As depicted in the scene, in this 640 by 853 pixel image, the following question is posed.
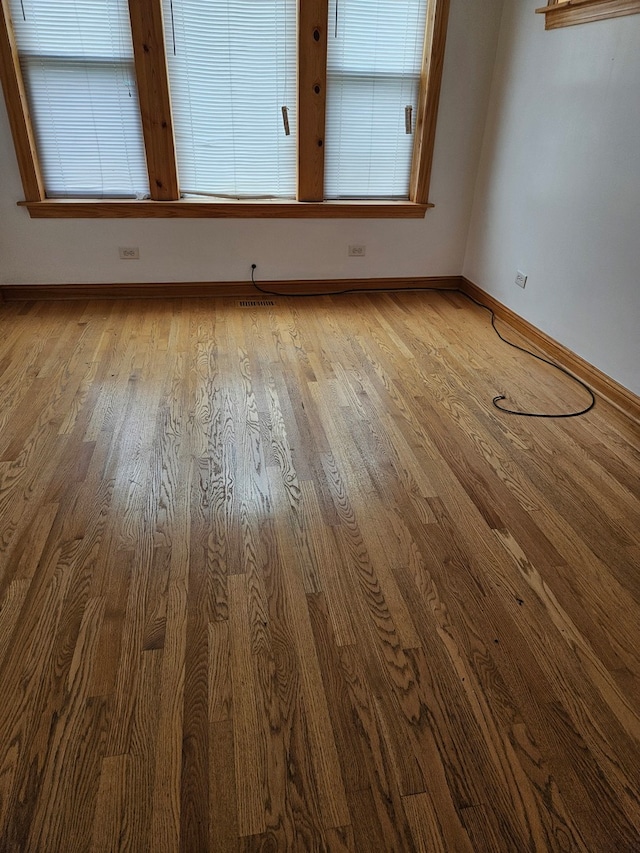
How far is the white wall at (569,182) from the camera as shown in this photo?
2.54 meters

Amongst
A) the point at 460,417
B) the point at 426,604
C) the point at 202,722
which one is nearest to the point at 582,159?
the point at 460,417

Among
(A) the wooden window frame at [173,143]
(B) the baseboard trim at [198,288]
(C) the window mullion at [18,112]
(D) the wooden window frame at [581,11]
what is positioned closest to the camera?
(D) the wooden window frame at [581,11]

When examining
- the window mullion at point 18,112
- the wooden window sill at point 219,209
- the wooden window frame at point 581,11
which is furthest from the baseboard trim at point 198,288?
the wooden window frame at point 581,11

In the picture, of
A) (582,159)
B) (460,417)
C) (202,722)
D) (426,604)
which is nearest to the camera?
(202,722)

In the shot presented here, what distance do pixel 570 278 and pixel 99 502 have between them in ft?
8.64

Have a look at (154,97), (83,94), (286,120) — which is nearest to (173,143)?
(154,97)

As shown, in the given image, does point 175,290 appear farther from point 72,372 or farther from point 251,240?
point 72,372

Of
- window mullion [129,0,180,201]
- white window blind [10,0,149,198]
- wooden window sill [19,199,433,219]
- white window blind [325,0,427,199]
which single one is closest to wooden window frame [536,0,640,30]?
white window blind [325,0,427,199]

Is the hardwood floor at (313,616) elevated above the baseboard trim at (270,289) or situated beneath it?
situated beneath

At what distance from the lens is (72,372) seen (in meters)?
2.89

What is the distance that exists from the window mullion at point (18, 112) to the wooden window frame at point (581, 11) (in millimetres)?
3014

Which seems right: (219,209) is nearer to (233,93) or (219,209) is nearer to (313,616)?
(233,93)

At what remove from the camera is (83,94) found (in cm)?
335

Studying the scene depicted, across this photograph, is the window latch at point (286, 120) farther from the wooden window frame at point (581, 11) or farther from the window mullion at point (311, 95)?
the wooden window frame at point (581, 11)
